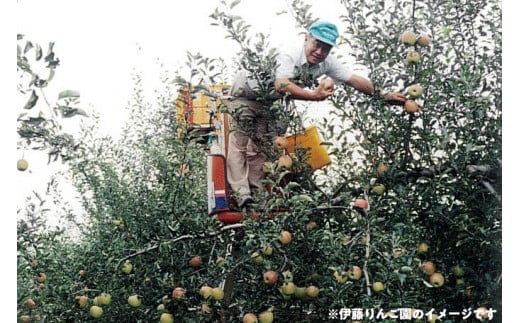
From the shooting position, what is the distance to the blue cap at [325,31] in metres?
2.37

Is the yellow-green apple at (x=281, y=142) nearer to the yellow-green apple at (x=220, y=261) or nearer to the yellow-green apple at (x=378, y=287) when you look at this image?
the yellow-green apple at (x=220, y=261)

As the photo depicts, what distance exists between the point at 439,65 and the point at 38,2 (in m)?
1.13

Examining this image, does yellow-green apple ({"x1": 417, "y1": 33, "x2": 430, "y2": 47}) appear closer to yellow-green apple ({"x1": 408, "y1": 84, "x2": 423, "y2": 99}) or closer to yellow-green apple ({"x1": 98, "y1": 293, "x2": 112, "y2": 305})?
yellow-green apple ({"x1": 408, "y1": 84, "x2": 423, "y2": 99})

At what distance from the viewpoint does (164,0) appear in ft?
7.79

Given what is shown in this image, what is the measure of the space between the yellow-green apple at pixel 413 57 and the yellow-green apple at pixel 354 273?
60cm

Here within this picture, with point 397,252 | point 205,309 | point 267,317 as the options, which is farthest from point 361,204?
point 205,309

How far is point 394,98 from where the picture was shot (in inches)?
94.4

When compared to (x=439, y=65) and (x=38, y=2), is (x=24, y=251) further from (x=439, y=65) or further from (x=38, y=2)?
(x=439, y=65)

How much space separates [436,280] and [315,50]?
2.33ft

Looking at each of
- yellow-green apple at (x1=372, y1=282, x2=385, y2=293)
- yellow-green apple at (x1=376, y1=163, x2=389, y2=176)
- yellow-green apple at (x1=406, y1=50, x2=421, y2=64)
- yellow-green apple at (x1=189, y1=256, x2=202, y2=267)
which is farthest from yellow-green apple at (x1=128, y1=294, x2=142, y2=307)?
yellow-green apple at (x1=406, y1=50, x2=421, y2=64)

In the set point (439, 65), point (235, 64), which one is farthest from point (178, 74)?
point (439, 65)

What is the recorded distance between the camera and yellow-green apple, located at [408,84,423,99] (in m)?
2.39

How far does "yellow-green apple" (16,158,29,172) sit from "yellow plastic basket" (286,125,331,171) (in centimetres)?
72

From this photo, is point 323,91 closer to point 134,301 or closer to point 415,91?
point 415,91
